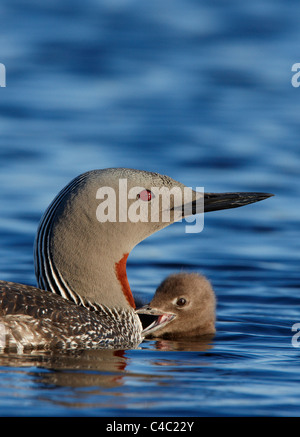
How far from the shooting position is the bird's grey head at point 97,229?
6.09m

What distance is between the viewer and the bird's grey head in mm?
6094

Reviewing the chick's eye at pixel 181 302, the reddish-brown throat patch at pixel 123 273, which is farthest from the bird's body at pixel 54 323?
the chick's eye at pixel 181 302

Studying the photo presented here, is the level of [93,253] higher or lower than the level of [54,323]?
higher

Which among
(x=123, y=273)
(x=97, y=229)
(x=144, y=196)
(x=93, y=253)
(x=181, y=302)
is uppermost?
(x=144, y=196)

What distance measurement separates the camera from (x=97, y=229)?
6133 millimetres

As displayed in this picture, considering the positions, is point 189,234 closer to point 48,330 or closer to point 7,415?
point 48,330

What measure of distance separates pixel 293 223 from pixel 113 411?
5.65 m

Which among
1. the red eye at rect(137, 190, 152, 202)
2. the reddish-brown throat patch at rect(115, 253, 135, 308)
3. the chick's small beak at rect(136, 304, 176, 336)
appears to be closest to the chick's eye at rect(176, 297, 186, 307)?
the chick's small beak at rect(136, 304, 176, 336)

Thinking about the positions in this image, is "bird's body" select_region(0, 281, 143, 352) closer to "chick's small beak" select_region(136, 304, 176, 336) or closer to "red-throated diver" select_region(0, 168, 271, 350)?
"red-throated diver" select_region(0, 168, 271, 350)

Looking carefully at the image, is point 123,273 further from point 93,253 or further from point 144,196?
point 144,196

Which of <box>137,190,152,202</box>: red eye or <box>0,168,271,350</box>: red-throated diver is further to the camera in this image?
<box>137,190,152,202</box>: red eye

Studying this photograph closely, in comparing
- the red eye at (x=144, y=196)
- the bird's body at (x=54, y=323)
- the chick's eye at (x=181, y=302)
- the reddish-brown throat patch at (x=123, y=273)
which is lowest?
the bird's body at (x=54, y=323)

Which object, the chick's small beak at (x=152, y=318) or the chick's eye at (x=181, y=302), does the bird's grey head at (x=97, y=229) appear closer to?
the chick's small beak at (x=152, y=318)

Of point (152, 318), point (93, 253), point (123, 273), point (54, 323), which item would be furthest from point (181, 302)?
point (54, 323)
